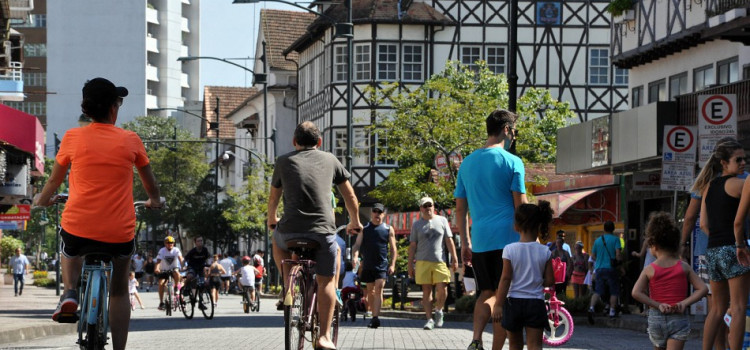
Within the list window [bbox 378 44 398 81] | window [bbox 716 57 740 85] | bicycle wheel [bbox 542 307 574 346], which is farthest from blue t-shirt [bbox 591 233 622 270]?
window [bbox 378 44 398 81]

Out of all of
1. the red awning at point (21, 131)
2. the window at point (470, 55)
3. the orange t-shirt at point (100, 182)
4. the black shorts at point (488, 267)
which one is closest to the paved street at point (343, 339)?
the black shorts at point (488, 267)

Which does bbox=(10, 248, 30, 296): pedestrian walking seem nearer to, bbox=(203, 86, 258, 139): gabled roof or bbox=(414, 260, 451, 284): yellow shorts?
bbox=(414, 260, 451, 284): yellow shorts

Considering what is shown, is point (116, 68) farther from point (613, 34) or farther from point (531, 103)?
point (613, 34)

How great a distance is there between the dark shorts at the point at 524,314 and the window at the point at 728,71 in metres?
22.1

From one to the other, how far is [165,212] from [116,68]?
1649 inches

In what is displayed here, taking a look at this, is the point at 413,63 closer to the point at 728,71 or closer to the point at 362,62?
the point at 362,62

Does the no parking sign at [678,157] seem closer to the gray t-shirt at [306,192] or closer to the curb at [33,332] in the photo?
the curb at [33,332]

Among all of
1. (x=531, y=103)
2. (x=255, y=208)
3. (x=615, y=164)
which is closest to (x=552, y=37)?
(x=531, y=103)

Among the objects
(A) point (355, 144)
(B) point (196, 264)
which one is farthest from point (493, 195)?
(A) point (355, 144)

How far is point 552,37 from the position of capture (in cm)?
6153

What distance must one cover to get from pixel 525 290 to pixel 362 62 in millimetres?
52799

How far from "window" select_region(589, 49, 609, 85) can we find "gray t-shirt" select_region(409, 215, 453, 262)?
1665 inches

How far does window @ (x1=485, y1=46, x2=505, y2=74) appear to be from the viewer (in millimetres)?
61938

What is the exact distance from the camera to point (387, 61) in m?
62.4
